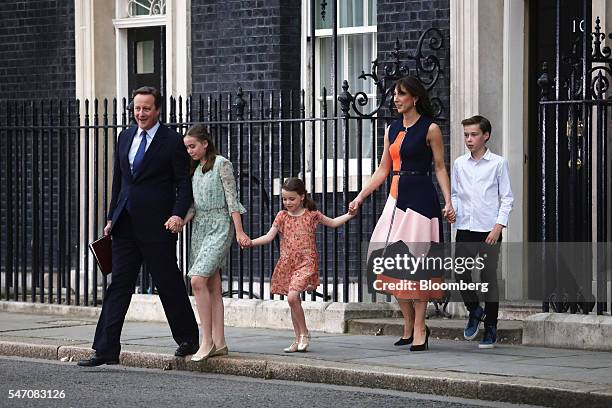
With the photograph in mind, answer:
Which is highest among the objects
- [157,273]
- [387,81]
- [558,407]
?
[387,81]

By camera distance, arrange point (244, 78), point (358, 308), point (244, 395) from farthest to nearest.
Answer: point (244, 78)
point (358, 308)
point (244, 395)

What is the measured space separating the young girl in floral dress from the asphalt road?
95cm

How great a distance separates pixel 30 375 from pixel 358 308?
126 inches

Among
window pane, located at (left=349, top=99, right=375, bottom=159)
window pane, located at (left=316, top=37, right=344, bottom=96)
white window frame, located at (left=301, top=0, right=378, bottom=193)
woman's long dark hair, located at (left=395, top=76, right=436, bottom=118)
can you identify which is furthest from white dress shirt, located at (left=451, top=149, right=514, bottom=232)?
window pane, located at (left=316, top=37, right=344, bottom=96)

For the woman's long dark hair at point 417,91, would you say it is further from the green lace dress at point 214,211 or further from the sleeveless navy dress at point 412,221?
the green lace dress at point 214,211

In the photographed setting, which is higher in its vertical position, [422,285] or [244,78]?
[244,78]

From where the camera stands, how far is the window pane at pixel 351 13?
15.2m

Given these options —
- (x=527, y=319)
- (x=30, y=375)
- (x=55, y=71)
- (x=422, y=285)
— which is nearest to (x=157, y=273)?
(x=30, y=375)

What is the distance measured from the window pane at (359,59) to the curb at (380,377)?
4733 mm

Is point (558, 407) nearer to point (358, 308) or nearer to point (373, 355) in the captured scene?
point (373, 355)

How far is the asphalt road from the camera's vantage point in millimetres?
9047

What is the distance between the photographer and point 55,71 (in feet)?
57.3

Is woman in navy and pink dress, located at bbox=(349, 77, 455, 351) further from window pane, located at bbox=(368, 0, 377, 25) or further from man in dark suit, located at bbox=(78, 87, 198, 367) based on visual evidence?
window pane, located at bbox=(368, 0, 377, 25)

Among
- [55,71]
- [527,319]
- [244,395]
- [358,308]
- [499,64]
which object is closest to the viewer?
[244,395]
